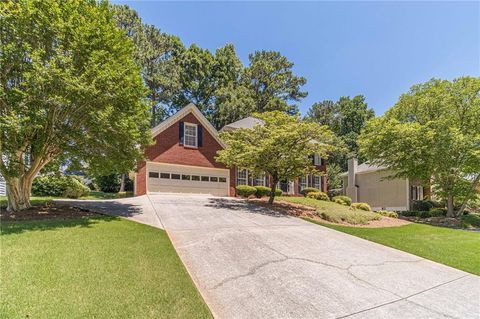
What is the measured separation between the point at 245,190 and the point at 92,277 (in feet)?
56.9

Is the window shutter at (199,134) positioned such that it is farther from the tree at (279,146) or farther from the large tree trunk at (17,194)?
the large tree trunk at (17,194)

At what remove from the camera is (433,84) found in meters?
21.1

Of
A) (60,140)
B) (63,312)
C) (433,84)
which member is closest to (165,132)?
(60,140)

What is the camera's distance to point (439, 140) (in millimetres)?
17906

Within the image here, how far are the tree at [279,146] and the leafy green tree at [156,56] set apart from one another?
64.9 feet

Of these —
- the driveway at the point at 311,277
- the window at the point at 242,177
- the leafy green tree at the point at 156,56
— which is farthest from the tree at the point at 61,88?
the leafy green tree at the point at 156,56

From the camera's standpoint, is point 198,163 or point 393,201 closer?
point 198,163

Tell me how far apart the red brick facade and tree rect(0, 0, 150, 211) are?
6982mm

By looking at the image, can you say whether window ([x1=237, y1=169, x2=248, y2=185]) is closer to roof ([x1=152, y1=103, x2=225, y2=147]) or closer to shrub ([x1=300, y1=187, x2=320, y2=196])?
roof ([x1=152, y1=103, x2=225, y2=147])

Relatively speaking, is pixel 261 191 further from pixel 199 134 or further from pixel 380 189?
pixel 380 189

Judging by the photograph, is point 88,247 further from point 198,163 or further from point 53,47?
point 198,163

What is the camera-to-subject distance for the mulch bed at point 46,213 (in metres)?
9.65

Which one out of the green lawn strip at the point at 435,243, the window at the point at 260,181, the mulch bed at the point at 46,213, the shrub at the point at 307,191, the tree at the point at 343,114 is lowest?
the green lawn strip at the point at 435,243

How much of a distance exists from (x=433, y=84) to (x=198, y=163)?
18.7m
